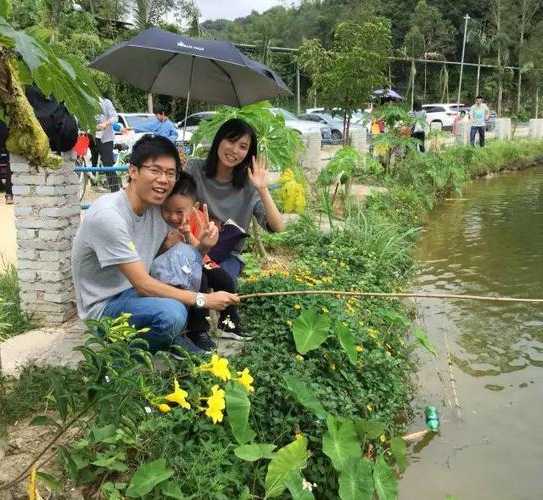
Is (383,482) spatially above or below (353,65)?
below

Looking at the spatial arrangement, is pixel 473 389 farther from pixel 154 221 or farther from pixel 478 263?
pixel 478 263

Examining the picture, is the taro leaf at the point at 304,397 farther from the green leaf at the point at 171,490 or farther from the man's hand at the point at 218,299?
the green leaf at the point at 171,490

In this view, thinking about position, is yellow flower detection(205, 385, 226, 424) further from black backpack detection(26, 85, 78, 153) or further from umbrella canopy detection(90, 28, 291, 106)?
umbrella canopy detection(90, 28, 291, 106)

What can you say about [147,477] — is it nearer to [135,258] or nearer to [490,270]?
[135,258]

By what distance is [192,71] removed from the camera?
4.48 metres

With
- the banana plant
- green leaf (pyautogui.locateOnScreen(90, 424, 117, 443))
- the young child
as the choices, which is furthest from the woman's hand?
Answer: green leaf (pyautogui.locateOnScreen(90, 424, 117, 443))

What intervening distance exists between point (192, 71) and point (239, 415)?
280 centimetres

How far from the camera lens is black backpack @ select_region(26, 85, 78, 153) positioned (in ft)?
11.7

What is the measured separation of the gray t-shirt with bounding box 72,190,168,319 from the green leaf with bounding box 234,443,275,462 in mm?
952

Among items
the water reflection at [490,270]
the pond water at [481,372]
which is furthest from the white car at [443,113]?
the pond water at [481,372]

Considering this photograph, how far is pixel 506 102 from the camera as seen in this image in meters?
35.4

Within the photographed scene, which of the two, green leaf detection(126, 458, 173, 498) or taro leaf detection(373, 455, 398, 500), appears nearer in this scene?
green leaf detection(126, 458, 173, 498)

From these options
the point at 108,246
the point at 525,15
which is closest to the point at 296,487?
the point at 108,246

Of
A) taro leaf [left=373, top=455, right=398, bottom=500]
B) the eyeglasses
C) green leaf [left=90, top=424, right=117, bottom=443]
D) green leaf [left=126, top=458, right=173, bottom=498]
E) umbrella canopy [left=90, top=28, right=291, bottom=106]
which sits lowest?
taro leaf [left=373, top=455, right=398, bottom=500]
